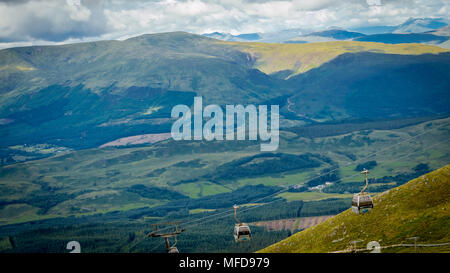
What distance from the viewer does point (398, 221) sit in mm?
95375

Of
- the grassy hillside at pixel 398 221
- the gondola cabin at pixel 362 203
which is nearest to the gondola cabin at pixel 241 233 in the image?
the gondola cabin at pixel 362 203

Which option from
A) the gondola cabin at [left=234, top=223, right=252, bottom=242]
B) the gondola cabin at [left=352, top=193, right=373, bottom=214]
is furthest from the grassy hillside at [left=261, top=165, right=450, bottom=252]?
the gondola cabin at [left=234, top=223, right=252, bottom=242]

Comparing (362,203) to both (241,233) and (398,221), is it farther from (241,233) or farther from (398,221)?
(398,221)

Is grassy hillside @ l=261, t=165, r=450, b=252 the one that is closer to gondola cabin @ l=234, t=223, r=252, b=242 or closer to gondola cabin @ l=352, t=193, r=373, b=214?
gondola cabin @ l=352, t=193, r=373, b=214

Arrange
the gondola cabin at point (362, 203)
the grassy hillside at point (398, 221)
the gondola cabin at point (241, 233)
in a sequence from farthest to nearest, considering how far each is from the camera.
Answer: the grassy hillside at point (398, 221) → the gondola cabin at point (362, 203) → the gondola cabin at point (241, 233)

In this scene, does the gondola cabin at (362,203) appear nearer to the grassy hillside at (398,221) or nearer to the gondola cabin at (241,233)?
the gondola cabin at (241,233)

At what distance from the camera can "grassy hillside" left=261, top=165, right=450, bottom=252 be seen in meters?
85.4

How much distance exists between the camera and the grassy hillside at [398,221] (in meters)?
85.4
